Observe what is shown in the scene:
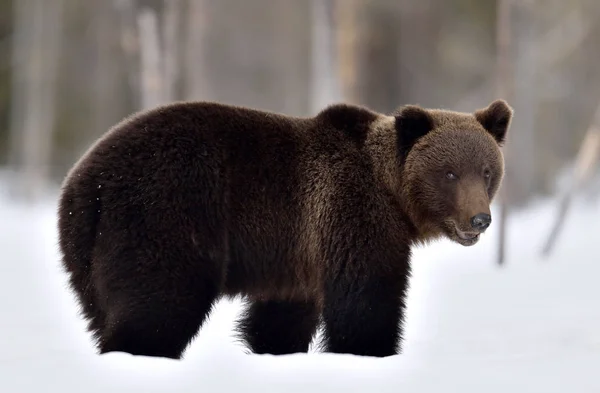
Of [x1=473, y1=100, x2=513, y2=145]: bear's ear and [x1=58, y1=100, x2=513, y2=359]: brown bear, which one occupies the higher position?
[x1=473, y1=100, x2=513, y2=145]: bear's ear

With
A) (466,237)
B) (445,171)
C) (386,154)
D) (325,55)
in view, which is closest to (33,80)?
(325,55)

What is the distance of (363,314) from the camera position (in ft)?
17.7

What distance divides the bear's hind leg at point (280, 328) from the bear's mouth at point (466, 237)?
1.13 m

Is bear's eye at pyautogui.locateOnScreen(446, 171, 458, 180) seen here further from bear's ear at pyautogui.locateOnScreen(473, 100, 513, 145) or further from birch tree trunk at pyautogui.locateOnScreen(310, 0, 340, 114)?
birch tree trunk at pyautogui.locateOnScreen(310, 0, 340, 114)

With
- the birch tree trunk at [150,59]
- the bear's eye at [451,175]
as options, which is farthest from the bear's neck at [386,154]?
the birch tree trunk at [150,59]

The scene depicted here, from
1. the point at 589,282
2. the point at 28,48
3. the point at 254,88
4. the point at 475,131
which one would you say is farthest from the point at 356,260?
the point at 254,88

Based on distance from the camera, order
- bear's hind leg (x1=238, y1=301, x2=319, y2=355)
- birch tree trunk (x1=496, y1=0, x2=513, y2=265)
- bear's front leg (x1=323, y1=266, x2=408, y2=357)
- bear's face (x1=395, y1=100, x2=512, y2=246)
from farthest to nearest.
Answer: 1. birch tree trunk (x1=496, y1=0, x2=513, y2=265)
2. bear's hind leg (x1=238, y1=301, x2=319, y2=355)
3. bear's face (x1=395, y1=100, x2=512, y2=246)
4. bear's front leg (x1=323, y1=266, x2=408, y2=357)

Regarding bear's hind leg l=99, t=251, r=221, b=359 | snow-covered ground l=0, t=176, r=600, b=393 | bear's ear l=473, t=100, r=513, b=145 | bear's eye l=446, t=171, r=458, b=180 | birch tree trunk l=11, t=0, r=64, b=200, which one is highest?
bear's ear l=473, t=100, r=513, b=145

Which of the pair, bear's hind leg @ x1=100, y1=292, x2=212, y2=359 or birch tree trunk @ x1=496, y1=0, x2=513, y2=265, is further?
birch tree trunk @ x1=496, y1=0, x2=513, y2=265

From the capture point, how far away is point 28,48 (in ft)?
77.5

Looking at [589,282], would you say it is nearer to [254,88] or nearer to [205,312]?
[205,312]

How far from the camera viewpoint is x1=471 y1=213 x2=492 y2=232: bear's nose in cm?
542

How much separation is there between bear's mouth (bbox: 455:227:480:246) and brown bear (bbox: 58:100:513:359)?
0.02m

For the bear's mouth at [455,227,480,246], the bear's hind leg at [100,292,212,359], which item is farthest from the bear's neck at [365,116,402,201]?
the bear's hind leg at [100,292,212,359]
